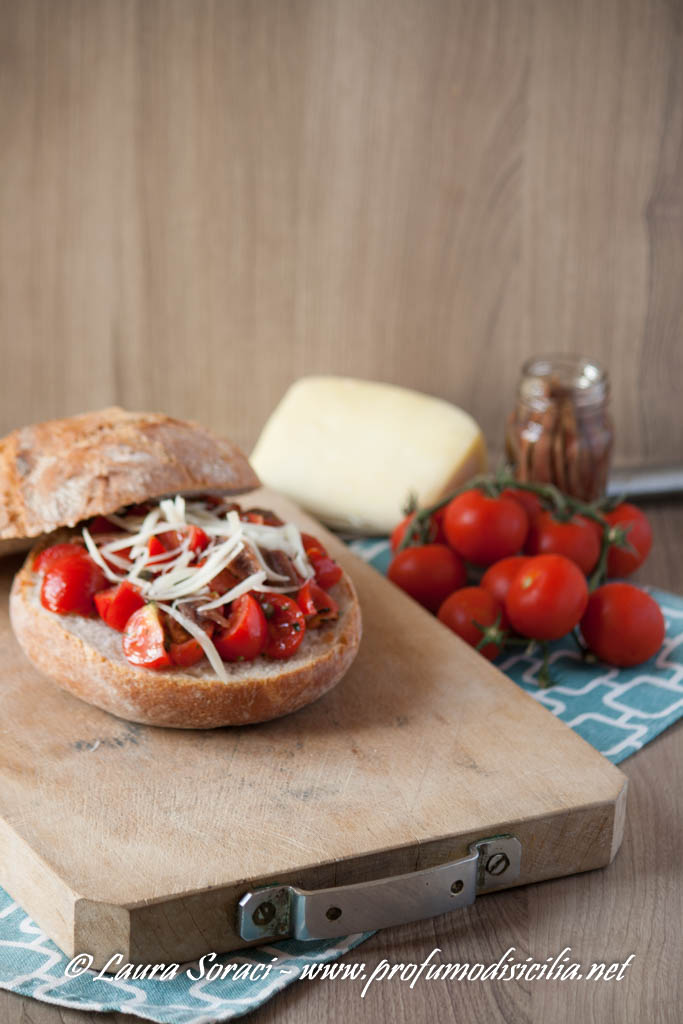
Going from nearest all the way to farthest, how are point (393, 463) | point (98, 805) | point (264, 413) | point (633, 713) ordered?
point (98, 805) → point (633, 713) → point (393, 463) → point (264, 413)

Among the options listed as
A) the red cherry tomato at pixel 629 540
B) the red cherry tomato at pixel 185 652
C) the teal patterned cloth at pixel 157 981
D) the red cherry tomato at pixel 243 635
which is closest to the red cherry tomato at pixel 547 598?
the red cherry tomato at pixel 629 540

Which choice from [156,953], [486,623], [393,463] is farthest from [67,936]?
[393,463]

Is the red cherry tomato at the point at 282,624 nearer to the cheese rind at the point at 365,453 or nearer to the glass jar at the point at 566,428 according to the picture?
the cheese rind at the point at 365,453

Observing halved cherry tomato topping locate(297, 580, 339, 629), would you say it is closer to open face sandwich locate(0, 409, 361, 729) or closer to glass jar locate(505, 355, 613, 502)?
open face sandwich locate(0, 409, 361, 729)

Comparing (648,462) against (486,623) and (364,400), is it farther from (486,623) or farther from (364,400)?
(486,623)

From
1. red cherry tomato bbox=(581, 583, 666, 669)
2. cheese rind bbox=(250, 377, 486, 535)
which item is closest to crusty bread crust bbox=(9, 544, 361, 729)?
red cherry tomato bbox=(581, 583, 666, 669)

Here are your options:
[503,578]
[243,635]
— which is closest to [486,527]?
[503,578]
